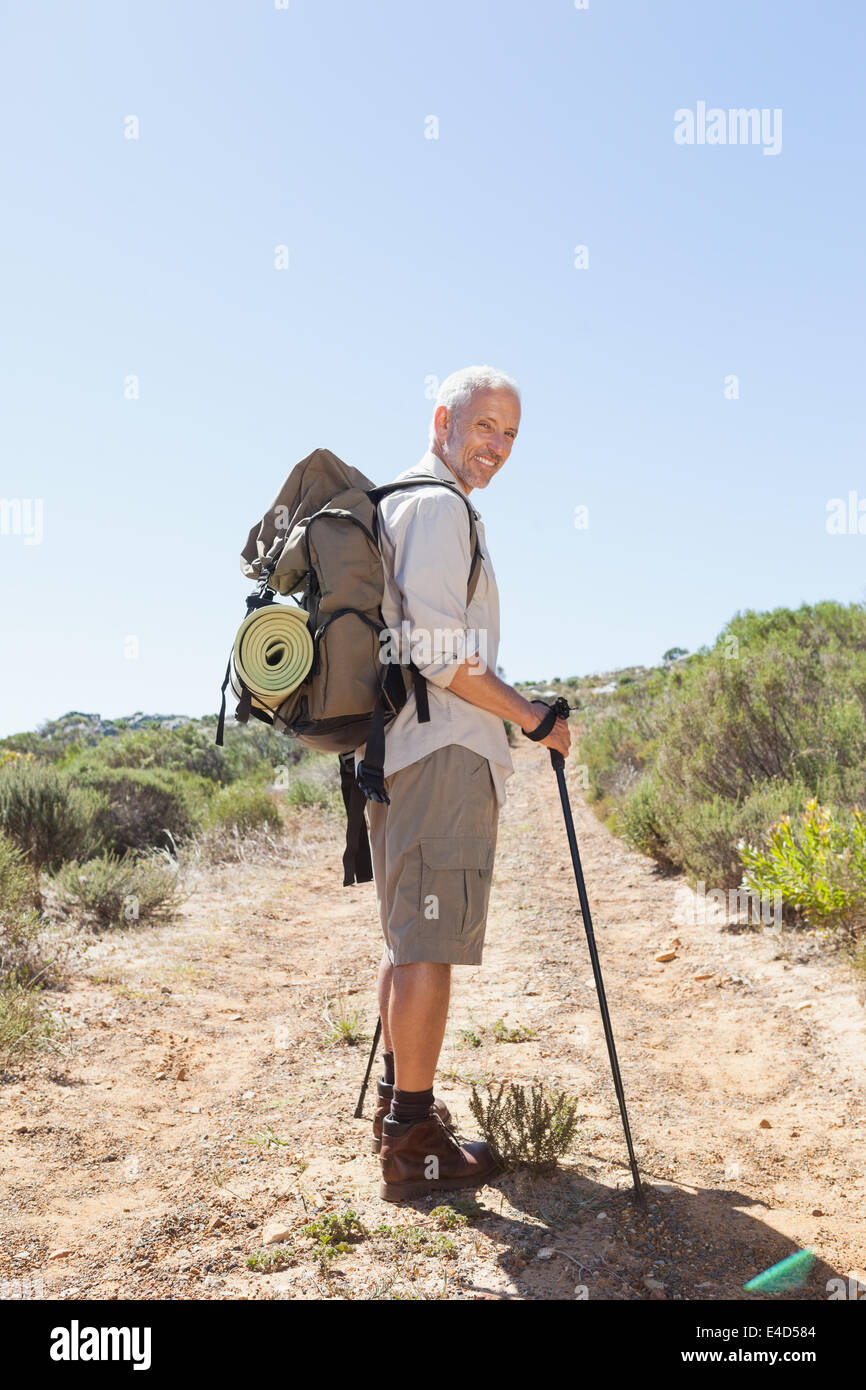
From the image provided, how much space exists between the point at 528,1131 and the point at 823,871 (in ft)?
9.36

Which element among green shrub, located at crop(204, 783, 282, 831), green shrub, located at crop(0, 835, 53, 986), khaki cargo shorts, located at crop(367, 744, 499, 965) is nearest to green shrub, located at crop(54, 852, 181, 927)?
green shrub, located at crop(0, 835, 53, 986)

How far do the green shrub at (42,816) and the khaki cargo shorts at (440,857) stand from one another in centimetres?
624

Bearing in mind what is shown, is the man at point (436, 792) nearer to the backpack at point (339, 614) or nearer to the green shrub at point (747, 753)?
the backpack at point (339, 614)

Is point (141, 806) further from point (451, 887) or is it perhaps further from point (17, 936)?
point (451, 887)

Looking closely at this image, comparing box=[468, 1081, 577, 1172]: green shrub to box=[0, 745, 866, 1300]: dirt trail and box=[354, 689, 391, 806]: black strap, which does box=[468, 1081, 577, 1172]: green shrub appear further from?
box=[354, 689, 391, 806]: black strap

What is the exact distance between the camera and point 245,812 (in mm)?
10812

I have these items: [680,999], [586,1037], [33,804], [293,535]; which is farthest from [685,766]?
[293,535]

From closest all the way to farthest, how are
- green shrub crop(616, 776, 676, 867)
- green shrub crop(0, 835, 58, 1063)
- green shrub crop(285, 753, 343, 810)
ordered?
green shrub crop(0, 835, 58, 1063) < green shrub crop(616, 776, 676, 867) < green shrub crop(285, 753, 343, 810)

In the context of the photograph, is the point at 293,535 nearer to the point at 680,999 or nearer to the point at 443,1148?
the point at 443,1148

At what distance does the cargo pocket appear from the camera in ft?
9.07

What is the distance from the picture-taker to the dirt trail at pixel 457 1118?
2570 mm

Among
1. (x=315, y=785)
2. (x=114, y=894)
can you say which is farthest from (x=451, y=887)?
(x=315, y=785)

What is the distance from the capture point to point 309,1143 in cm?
335
